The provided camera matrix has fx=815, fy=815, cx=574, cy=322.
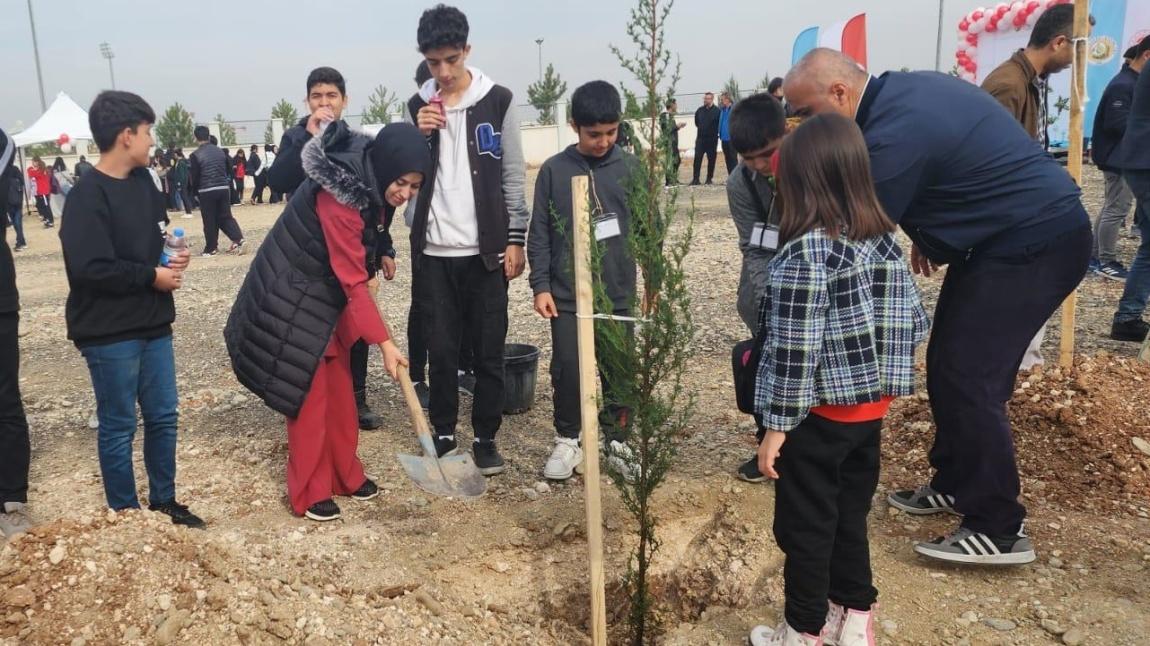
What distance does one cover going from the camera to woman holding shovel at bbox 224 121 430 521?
3.45 meters

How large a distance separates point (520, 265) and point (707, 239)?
8054 mm

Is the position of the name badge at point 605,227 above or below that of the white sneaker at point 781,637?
above

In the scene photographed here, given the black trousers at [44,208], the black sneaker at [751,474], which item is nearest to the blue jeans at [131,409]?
the black sneaker at [751,474]

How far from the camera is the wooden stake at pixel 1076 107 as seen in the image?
4062 millimetres

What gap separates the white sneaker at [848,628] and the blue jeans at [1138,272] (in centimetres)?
434

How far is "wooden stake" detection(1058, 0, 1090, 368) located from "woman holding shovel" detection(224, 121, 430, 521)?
3.29 meters

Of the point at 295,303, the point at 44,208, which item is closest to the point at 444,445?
the point at 295,303

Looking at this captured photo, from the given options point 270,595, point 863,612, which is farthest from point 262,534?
point 863,612

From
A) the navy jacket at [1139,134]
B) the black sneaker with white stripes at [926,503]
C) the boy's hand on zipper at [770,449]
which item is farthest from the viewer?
the navy jacket at [1139,134]

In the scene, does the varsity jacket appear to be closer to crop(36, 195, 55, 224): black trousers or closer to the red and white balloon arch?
the red and white balloon arch

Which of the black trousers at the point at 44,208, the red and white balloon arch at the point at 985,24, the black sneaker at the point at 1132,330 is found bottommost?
the black sneaker at the point at 1132,330

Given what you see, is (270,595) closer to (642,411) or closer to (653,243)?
(642,411)

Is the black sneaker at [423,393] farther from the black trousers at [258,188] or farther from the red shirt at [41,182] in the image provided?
the red shirt at [41,182]

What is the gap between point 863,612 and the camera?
8.79 ft
